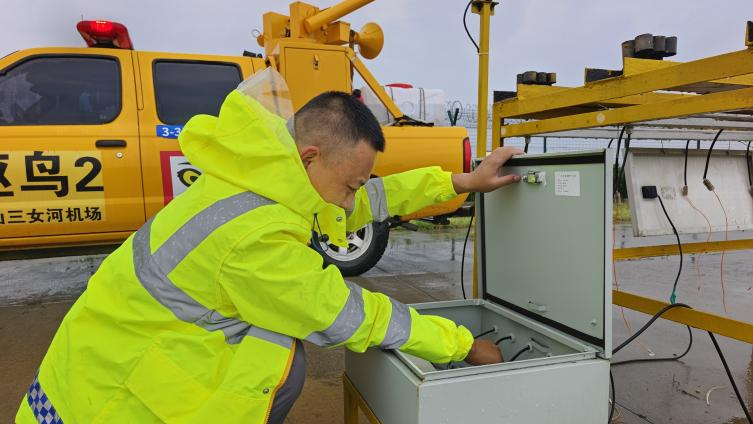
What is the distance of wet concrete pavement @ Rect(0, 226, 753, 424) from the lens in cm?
260

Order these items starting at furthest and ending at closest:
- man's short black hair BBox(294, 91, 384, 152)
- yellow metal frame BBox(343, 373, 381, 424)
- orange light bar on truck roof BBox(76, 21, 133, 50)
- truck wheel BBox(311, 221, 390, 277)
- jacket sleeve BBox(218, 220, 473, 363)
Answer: truck wheel BBox(311, 221, 390, 277)
orange light bar on truck roof BBox(76, 21, 133, 50)
yellow metal frame BBox(343, 373, 381, 424)
man's short black hair BBox(294, 91, 384, 152)
jacket sleeve BBox(218, 220, 473, 363)

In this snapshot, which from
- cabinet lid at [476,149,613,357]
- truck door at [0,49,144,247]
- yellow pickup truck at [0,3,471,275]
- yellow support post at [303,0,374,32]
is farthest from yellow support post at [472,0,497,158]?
truck door at [0,49,144,247]

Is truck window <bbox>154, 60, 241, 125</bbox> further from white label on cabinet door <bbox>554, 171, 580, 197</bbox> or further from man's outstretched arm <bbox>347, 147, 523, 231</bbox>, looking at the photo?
white label on cabinet door <bbox>554, 171, 580, 197</bbox>

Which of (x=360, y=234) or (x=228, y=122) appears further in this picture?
(x=360, y=234)

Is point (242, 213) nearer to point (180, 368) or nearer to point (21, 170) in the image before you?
point (180, 368)

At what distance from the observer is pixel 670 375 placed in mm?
3049

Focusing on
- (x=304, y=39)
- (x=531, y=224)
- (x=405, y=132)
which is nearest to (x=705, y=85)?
(x=531, y=224)

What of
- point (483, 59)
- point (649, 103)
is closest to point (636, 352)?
point (649, 103)

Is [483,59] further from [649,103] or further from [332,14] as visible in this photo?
[332,14]

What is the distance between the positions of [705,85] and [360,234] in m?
3.02

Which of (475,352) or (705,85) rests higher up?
(705,85)

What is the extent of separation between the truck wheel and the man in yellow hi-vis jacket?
3186 mm

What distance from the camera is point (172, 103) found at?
13.6 feet

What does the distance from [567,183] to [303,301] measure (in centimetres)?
88
